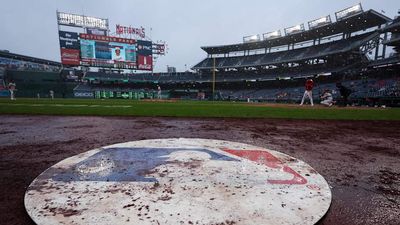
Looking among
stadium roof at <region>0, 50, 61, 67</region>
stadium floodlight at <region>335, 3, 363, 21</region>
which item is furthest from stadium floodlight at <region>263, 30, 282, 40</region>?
stadium roof at <region>0, 50, 61, 67</region>

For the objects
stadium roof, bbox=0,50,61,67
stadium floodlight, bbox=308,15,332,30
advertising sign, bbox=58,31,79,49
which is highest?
stadium floodlight, bbox=308,15,332,30

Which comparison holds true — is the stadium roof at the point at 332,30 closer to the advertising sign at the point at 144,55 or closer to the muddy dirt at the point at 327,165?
the advertising sign at the point at 144,55

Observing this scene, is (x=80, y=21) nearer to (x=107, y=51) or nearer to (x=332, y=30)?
(x=107, y=51)

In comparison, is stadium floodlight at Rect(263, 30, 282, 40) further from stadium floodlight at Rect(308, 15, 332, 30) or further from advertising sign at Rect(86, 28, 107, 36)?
advertising sign at Rect(86, 28, 107, 36)

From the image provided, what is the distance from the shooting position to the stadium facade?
25.7m

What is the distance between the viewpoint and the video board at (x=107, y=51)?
36938 mm

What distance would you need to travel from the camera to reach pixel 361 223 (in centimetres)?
135

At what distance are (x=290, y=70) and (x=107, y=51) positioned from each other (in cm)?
3085

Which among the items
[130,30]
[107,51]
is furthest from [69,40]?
[130,30]

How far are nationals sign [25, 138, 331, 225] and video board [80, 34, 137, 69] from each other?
39.5 meters

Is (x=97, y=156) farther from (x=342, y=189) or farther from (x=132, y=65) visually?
(x=132, y=65)

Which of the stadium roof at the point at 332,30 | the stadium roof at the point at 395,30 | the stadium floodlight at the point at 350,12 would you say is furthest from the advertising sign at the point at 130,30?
the stadium roof at the point at 395,30

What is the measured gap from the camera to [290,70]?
39.3 m

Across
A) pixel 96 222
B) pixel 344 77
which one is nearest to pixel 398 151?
pixel 96 222
